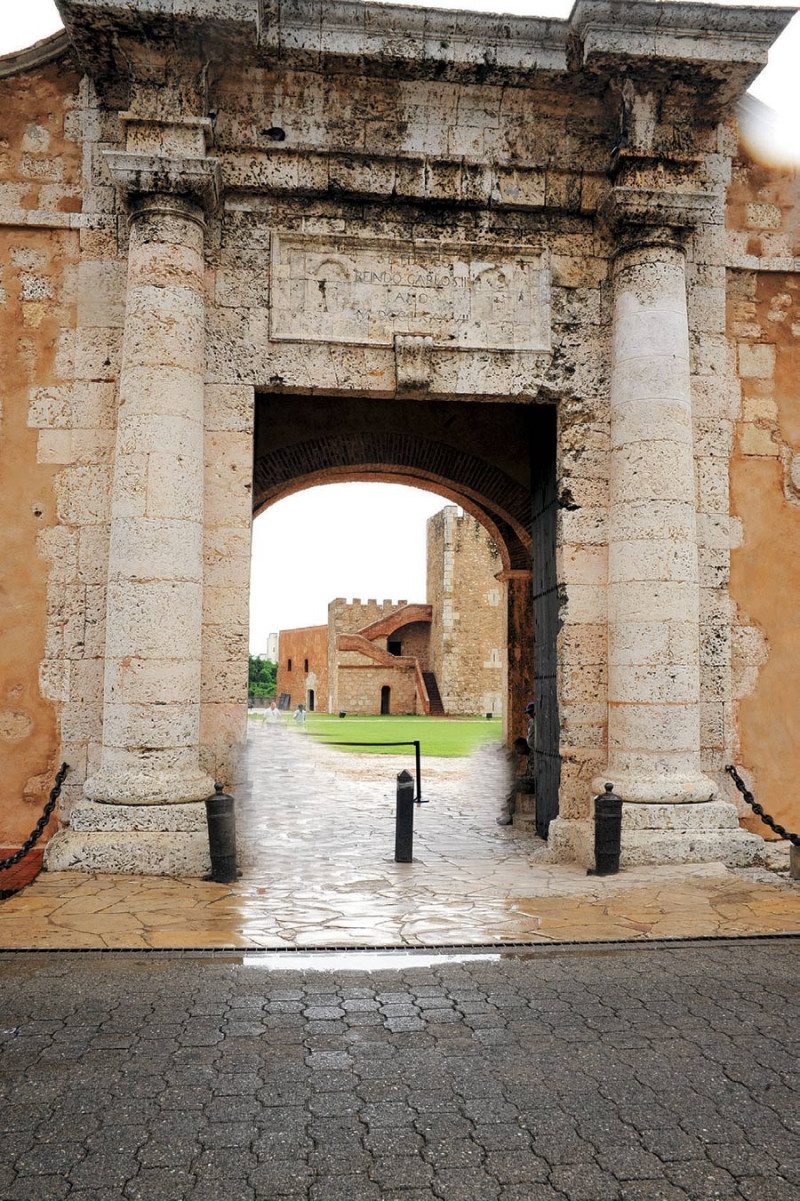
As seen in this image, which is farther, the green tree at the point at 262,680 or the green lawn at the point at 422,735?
the green tree at the point at 262,680

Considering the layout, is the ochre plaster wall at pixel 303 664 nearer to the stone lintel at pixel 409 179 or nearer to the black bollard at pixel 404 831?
the black bollard at pixel 404 831

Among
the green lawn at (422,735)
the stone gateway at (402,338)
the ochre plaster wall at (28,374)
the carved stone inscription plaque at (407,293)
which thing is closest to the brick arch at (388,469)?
the stone gateway at (402,338)

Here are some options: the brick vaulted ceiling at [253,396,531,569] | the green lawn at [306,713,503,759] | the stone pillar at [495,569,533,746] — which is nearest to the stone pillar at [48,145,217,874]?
the brick vaulted ceiling at [253,396,531,569]

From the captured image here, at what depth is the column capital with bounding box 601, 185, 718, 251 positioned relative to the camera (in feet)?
21.6

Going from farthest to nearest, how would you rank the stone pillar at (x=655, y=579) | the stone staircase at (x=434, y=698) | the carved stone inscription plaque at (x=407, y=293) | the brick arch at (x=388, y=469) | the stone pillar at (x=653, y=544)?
the stone staircase at (x=434, y=698) < the brick arch at (x=388, y=469) < the carved stone inscription plaque at (x=407, y=293) < the stone pillar at (x=653, y=544) < the stone pillar at (x=655, y=579)

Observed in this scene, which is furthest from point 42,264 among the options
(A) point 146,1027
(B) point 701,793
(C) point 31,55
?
(B) point 701,793

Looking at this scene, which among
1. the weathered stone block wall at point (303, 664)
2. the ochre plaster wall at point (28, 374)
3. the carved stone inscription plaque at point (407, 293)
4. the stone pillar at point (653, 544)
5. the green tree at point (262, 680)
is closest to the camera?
the stone pillar at point (653, 544)

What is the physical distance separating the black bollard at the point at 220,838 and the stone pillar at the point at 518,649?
258 inches

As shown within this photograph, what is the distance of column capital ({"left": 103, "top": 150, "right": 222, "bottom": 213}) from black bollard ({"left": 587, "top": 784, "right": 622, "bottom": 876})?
16.0ft

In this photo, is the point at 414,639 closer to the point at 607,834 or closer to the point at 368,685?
the point at 368,685

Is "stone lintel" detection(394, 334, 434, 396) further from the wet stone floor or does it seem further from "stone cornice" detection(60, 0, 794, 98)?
the wet stone floor

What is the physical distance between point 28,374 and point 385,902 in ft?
14.6

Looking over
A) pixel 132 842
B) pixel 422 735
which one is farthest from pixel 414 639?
pixel 132 842

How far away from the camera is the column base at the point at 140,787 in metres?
5.81
